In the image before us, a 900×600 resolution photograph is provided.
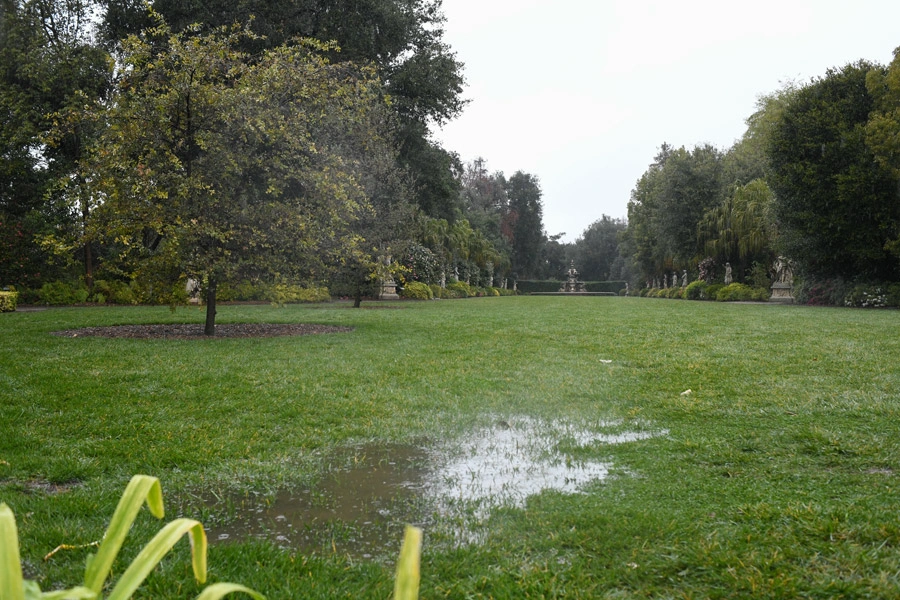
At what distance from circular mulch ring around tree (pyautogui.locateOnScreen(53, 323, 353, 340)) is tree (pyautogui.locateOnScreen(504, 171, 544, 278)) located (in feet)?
179

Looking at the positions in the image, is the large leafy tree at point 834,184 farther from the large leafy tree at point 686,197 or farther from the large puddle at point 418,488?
the large puddle at point 418,488

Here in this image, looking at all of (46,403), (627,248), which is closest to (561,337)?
(46,403)

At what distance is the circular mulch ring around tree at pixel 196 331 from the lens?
34.6 feet

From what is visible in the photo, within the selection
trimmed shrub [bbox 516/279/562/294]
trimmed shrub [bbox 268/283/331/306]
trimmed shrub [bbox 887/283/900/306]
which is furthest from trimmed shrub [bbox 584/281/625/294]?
trimmed shrub [bbox 268/283/331/306]

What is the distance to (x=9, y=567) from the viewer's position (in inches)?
39.7

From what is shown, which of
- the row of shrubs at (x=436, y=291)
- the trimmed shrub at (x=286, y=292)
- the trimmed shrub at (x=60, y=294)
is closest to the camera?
the trimmed shrub at (x=286, y=292)

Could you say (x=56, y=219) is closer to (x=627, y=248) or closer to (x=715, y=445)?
(x=715, y=445)

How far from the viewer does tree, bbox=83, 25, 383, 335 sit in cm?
930

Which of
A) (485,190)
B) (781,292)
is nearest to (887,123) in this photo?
(781,292)

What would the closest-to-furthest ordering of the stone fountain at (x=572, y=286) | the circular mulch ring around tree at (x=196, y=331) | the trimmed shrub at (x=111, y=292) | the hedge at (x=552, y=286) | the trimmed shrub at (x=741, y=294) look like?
the circular mulch ring around tree at (x=196, y=331)
the trimmed shrub at (x=111, y=292)
the trimmed shrub at (x=741, y=294)
the hedge at (x=552, y=286)
the stone fountain at (x=572, y=286)

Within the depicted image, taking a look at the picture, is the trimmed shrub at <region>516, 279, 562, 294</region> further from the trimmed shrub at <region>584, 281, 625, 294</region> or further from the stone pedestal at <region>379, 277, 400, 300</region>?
the stone pedestal at <region>379, 277, 400, 300</region>

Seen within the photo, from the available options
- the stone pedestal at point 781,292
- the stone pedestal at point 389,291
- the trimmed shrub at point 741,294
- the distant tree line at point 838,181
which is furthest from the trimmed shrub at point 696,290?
the stone pedestal at point 389,291

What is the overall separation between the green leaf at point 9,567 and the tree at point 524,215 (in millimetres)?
65555

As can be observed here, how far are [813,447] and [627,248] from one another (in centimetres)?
5635
